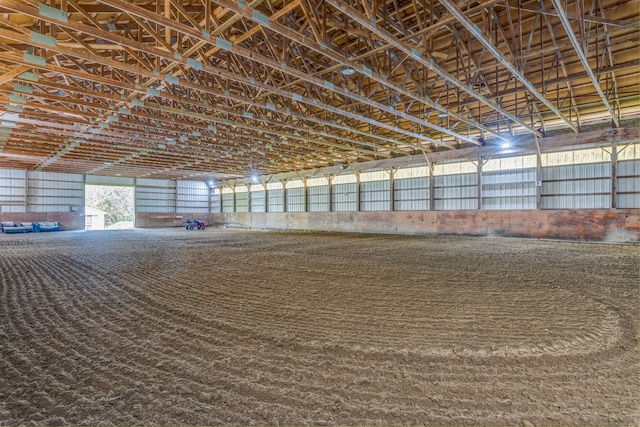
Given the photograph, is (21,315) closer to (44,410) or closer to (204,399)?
(44,410)

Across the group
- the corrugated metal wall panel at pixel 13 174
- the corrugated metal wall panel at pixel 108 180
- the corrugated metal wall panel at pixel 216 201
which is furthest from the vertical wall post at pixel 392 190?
the corrugated metal wall panel at pixel 13 174

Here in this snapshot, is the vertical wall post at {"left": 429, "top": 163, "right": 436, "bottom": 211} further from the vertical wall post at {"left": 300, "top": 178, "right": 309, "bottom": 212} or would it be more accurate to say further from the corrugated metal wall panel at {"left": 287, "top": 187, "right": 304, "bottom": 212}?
the corrugated metal wall panel at {"left": 287, "top": 187, "right": 304, "bottom": 212}

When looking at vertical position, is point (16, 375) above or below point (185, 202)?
below

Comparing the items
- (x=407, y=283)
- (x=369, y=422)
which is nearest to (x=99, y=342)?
(x=369, y=422)

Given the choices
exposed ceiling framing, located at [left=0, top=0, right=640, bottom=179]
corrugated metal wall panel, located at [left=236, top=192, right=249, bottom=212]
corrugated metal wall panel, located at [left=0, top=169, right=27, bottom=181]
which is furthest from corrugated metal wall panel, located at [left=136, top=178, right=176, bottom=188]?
exposed ceiling framing, located at [left=0, top=0, right=640, bottom=179]

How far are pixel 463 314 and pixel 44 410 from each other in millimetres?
5030

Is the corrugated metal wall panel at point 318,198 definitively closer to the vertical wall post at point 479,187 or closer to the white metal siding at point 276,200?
the white metal siding at point 276,200

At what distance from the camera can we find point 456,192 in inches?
821

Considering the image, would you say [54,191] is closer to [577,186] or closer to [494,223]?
[494,223]

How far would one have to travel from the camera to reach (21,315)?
491 centimetres

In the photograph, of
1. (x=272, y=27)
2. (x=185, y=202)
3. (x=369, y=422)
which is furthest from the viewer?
(x=185, y=202)

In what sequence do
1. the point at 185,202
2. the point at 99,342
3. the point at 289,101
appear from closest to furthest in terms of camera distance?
1. the point at 99,342
2. the point at 289,101
3. the point at 185,202

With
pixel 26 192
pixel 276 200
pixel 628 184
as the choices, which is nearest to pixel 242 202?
pixel 276 200

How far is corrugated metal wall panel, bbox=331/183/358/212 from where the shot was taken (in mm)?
26703
